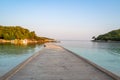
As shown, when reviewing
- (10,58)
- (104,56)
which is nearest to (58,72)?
(10,58)

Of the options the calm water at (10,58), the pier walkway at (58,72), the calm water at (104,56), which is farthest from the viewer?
the calm water at (104,56)

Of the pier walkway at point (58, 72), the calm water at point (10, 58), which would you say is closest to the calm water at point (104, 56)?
the pier walkway at point (58, 72)

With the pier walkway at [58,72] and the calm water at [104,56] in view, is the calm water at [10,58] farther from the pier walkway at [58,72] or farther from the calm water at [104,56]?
the calm water at [104,56]

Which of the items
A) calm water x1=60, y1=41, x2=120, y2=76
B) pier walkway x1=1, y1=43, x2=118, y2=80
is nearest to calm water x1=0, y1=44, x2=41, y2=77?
pier walkway x1=1, y1=43, x2=118, y2=80

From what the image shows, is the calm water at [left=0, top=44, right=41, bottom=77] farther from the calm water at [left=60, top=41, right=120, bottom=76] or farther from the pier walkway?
the calm water at [left=60, top=41, right=120, bottom=76]

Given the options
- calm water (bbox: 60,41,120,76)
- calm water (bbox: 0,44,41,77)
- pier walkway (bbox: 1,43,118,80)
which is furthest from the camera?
calm water (bbox: 60,41,120,76)

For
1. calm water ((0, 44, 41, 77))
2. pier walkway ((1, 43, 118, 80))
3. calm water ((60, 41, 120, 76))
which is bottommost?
calm water ((60, 41, 120, 76))

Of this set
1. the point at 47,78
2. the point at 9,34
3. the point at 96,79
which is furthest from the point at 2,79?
the point at 9,34

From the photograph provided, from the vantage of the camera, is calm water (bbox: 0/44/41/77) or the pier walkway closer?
the pier walkway

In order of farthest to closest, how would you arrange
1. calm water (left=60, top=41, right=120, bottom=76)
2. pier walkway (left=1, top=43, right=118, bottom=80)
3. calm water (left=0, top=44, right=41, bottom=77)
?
1. calm water (left=60, top=41, right=120, bottom=76)
2. calm water (left=0, top=44, right=41, bottom=77)
3. pier walkway (left=1, top=43, right=118, bottom=80)

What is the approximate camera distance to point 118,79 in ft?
27.0

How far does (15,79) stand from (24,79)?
15.0 inches

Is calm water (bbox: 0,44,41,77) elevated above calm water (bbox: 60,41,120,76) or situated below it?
above

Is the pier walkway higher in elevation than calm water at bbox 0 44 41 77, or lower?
higher
